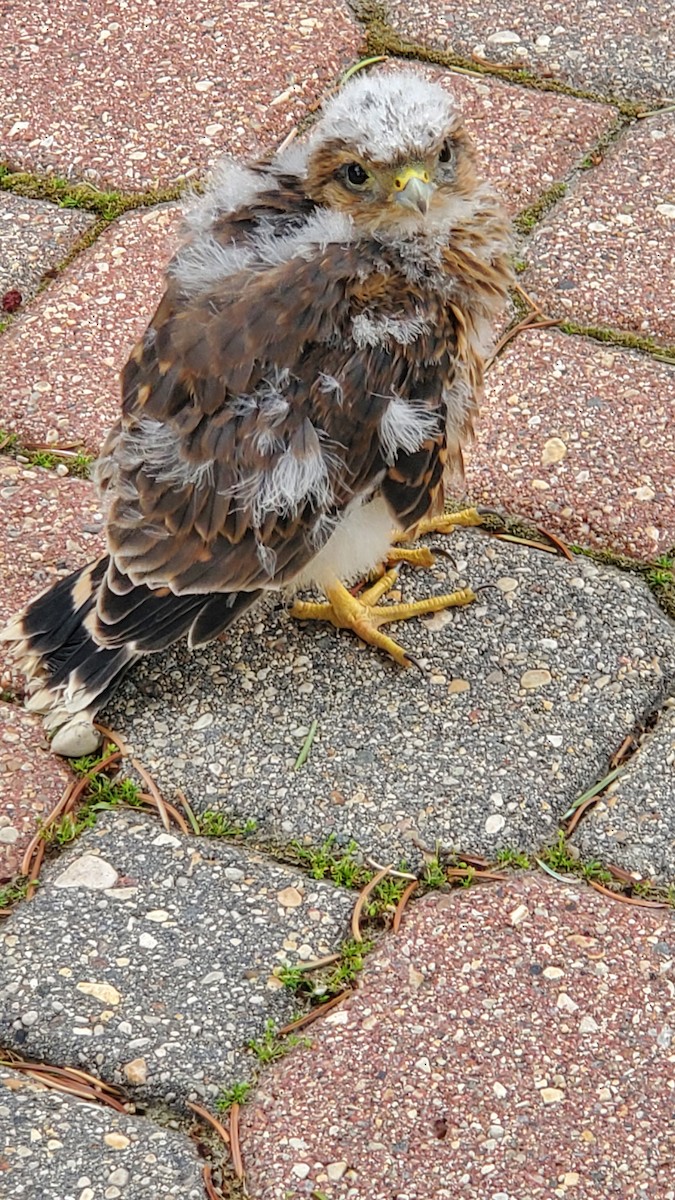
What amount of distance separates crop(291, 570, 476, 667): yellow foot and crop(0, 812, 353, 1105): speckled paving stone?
21.9 inches

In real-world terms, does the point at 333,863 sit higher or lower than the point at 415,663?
lower

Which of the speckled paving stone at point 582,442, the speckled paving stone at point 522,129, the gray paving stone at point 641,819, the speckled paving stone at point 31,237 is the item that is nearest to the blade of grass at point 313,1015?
the gray paving stone at point 641,819

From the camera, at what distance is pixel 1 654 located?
3.12 meters

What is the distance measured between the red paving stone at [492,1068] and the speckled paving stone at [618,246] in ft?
5.19

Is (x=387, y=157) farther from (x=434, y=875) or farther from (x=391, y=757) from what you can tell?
(x=434, y=875)

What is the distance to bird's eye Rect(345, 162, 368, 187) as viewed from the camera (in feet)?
9.78

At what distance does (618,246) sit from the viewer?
3906mm

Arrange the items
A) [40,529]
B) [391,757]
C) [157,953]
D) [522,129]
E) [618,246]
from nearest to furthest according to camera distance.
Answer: [157,953] → [391,757] → [40,529] → [618,246] → [522,129]

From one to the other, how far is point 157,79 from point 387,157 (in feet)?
5.63

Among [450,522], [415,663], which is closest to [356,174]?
[450,522]

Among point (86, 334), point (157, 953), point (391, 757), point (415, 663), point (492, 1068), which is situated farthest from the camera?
point (86, 334)

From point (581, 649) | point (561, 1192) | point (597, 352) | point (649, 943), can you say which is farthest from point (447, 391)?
point (561, 1192)

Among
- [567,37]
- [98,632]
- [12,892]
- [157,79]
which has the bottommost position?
[12,892]

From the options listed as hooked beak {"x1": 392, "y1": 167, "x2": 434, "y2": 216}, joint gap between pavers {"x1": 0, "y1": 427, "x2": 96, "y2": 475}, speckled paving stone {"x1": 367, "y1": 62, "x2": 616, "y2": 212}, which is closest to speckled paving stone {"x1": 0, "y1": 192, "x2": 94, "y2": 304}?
joint gap between pavers {"x1": 0, "y1": 427, "x2": 96, "y2": 475}
